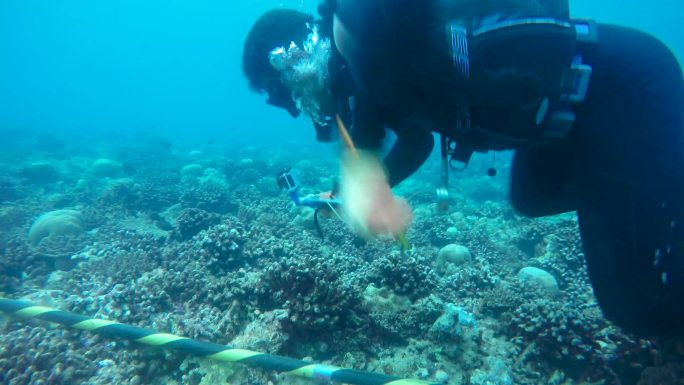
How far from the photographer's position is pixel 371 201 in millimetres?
2736

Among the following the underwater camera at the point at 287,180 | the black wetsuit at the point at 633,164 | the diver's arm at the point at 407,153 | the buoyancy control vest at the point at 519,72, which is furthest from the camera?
the underwater camera at the point at 287,180

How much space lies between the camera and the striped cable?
2471 mm

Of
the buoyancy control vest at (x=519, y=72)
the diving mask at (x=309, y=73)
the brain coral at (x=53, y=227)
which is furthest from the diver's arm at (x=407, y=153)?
the brain coral at (x=53, y=227)

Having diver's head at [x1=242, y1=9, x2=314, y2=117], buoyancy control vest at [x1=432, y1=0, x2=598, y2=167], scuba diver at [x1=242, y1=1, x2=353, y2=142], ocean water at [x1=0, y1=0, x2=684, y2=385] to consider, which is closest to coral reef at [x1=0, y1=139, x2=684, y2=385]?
ocean water at [x1=0, y1=0, x2=684, y2=385]

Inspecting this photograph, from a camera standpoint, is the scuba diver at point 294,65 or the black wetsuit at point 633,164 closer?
the black wetsuit at point 633,164

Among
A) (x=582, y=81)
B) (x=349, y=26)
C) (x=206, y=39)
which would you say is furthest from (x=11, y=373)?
(x=206, y=39)

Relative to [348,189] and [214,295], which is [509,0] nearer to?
[348,189]

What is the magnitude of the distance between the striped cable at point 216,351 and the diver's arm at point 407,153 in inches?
58.2

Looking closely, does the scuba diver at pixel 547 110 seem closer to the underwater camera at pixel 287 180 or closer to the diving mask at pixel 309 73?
the diving mask at pixel 309 73

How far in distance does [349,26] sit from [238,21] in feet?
484

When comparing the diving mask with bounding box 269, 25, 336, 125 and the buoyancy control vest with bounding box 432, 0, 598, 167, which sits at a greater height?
the diving mask with bounding box 269, 25, 336, 125

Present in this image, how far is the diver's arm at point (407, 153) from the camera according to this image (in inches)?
104

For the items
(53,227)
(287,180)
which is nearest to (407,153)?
(287,180)

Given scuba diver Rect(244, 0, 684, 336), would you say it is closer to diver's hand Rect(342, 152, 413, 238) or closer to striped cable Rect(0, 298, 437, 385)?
diver's hand Rect(342, 152, 413, 238)
